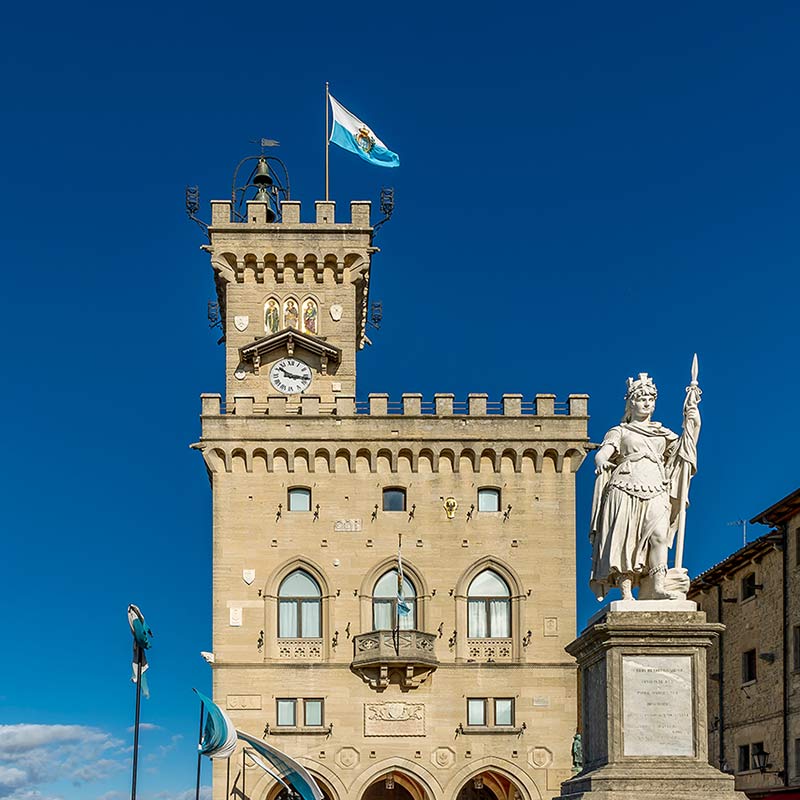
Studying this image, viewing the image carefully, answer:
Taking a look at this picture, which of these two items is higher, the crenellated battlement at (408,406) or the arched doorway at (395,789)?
the crenellated battlement at (408,406)

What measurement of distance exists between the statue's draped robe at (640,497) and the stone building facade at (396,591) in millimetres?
37328

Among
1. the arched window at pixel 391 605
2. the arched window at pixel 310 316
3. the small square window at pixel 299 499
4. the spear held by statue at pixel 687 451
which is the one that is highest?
the arched window at pixel 310 316

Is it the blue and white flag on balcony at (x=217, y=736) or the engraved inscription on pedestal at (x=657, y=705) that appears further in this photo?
the blue and white flag on balcony at (x=217, y=736)

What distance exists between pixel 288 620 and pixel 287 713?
Answer: 10.9 feet

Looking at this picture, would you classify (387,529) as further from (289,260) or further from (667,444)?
(667,444)

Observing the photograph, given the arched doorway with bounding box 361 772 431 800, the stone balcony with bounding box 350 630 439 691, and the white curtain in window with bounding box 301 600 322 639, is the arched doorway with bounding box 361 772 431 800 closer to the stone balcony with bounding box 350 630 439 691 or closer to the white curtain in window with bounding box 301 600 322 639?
the stone balcony with bounding box 350 630 439 691

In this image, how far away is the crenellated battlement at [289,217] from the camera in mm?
58656

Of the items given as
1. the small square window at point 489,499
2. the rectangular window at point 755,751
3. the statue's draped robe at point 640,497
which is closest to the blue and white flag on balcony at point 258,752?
the small square window at point 489,499

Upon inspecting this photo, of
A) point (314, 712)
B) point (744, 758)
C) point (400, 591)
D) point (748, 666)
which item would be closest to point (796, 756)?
point (744, 758)

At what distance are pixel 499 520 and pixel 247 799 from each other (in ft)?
44.5

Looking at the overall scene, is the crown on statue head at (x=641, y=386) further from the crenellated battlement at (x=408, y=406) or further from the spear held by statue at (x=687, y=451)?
the crenellated battlement at (x=408, y=406)

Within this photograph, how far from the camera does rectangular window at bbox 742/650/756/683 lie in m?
49.8

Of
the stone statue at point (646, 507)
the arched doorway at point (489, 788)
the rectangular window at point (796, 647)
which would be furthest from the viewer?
the arched doorway at point (489, 788)

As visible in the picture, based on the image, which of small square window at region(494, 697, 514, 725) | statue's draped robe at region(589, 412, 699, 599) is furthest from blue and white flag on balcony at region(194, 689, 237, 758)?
statue's draped robe at region(589, 412, 699, 599)
